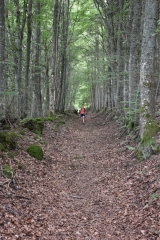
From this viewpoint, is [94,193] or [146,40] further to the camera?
[146,40]

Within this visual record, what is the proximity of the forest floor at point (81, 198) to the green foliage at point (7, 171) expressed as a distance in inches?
8.3

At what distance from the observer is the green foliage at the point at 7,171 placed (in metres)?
6.01

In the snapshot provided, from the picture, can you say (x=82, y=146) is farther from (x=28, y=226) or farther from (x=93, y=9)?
(x=93, y=9)

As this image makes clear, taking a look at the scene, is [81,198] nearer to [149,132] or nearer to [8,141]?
[149,132]

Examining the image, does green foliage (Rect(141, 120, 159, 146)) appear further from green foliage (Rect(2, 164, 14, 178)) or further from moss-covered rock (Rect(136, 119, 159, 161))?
green foliage (Rect(2, 164, 14, 178))

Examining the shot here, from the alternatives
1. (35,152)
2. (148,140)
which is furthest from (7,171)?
(148,140)

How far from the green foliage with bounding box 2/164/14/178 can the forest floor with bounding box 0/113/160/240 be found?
21 cm

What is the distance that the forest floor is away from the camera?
4.34m

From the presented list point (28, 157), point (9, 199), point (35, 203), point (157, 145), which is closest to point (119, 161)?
point (157, 145)

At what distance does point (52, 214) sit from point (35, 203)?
1.76 ft

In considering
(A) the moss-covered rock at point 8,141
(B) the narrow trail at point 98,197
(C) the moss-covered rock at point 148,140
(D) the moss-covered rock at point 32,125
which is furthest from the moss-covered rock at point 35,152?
(C) the moss-covered rock at point 148,140

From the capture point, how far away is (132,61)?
10.5 meters

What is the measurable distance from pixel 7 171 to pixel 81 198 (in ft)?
6.79

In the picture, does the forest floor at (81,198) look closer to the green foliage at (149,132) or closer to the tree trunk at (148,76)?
the green foliage at (149,132)
